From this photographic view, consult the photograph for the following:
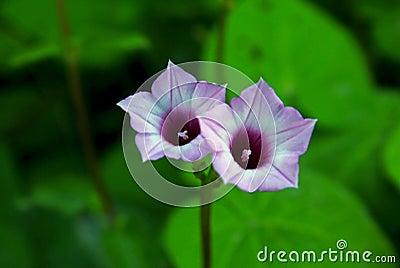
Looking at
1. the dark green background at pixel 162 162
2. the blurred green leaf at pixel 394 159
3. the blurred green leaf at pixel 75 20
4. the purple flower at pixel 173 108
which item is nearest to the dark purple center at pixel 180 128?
the purple flower at pixel 173 108

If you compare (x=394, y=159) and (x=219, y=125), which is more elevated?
(x=394, y=159)

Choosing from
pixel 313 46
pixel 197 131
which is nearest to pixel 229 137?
pixel 197 131

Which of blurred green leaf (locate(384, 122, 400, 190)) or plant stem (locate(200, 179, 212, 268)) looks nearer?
plant stem (locate(200, 179, 212, 268))

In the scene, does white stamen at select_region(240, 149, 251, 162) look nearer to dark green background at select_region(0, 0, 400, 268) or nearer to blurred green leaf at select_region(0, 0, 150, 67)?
dark green background at select_region(0, 0, 400, 268)

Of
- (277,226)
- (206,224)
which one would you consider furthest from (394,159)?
(206,224)

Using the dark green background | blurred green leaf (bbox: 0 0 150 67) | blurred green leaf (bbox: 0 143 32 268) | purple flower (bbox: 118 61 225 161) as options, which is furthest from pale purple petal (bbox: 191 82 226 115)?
blurred green leaf (bbox: 0 0 150 67)

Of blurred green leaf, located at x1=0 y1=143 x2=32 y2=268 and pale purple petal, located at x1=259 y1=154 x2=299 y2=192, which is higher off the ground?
blurred green leaf, located at x1=0 y1=143 x2=32 y2=268

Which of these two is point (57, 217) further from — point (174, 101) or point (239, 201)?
point (174, 101)

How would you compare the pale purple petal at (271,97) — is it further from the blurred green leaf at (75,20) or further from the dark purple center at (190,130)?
the blurred green leaf at (75,20)

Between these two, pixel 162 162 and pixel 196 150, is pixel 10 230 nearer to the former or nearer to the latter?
pixel 162 162
